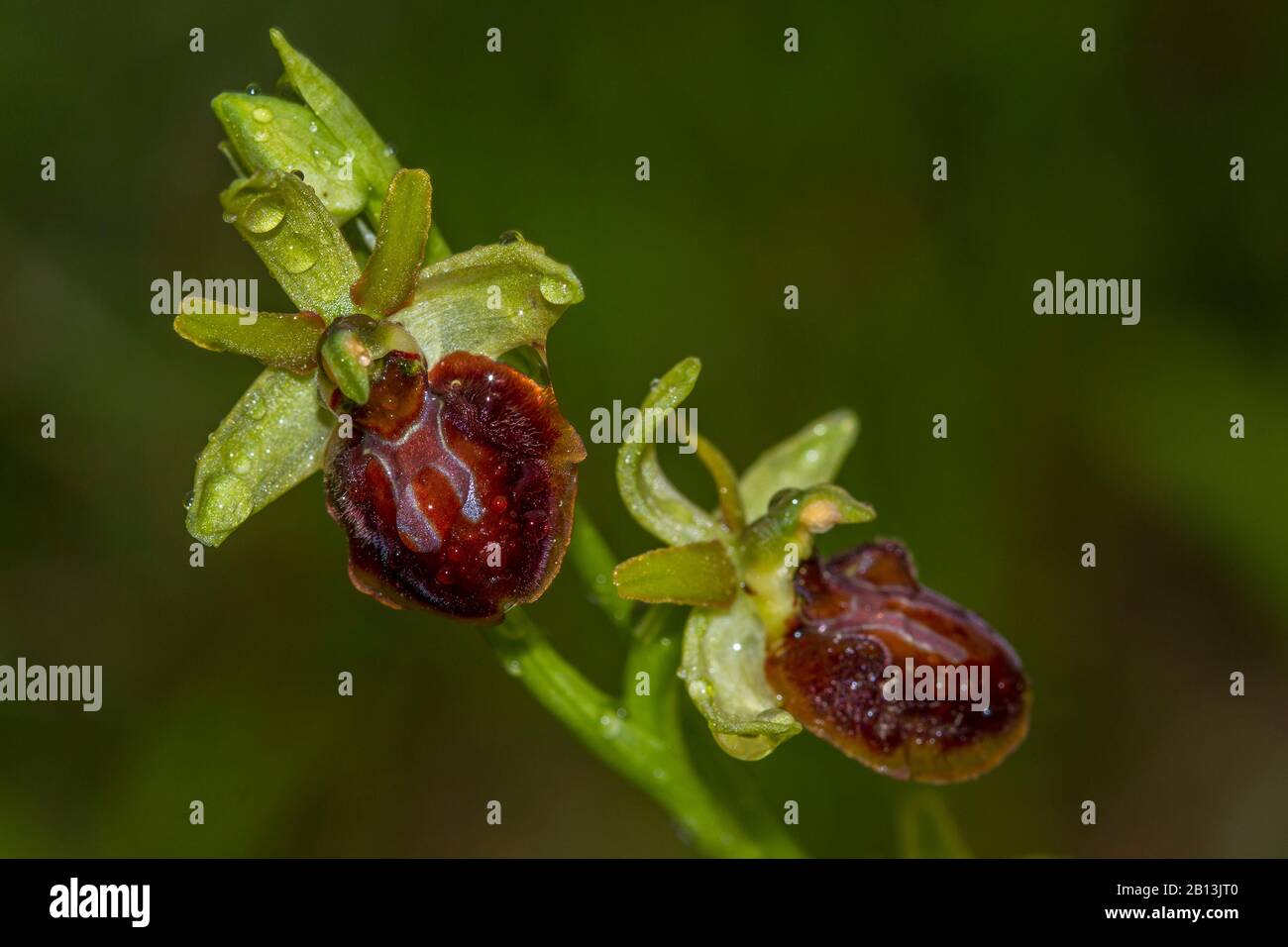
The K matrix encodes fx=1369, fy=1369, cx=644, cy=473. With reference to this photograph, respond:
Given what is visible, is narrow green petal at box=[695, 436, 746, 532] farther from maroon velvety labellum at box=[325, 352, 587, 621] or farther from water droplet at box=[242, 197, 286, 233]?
water droplet at box=[242, 197, 286, 233]

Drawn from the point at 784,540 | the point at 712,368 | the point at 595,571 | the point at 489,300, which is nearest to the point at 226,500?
the point at 489,300

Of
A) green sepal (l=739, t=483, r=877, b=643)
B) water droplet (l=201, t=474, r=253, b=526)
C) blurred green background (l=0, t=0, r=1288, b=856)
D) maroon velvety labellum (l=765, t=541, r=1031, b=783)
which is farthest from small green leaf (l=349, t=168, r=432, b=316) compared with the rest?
blurred green background (l=0, t=0, r=1288, b=856)

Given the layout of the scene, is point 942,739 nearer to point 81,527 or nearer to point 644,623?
point 644,623

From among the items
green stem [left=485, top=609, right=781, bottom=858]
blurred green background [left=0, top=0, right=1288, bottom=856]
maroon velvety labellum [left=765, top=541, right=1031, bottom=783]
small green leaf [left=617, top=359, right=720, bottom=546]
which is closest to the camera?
small green leaf [left=617, top=359, right=720, bottom=546]

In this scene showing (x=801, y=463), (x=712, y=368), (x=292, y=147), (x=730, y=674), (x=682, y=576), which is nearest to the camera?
(x=292, y=147)

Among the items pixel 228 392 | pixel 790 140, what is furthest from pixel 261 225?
pixel 790 140

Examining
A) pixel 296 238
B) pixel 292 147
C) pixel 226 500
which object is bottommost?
pixel 226 500

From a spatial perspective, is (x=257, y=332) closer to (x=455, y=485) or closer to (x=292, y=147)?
(x=292, y=147)

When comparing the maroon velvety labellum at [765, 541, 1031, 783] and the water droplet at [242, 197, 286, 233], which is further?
the maroon velvety labellum at [765, 541, 1031, 783]

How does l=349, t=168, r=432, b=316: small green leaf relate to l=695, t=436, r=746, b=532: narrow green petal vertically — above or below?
above
